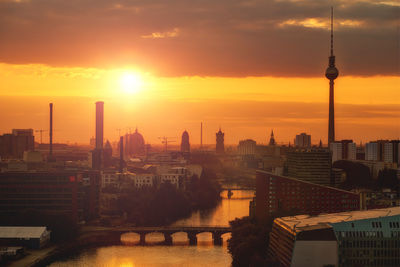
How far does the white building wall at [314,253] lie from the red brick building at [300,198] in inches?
301

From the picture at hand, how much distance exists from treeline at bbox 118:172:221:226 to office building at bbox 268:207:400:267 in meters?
13.9

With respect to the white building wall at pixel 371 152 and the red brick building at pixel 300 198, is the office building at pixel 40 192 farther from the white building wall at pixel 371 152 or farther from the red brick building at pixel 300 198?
the white building wall at pixel 371 152

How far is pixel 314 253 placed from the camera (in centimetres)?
1617

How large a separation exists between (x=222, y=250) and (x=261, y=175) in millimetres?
4916

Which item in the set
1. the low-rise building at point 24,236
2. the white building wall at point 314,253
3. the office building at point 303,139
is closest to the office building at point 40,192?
the low-rise building at point 24,236

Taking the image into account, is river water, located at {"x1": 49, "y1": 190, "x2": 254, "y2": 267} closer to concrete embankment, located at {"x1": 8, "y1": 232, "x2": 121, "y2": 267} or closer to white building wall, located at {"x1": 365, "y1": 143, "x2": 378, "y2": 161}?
concrete embankment, located at {"x1": 8, "y1": 232, "x2": 121, "y2": 267}

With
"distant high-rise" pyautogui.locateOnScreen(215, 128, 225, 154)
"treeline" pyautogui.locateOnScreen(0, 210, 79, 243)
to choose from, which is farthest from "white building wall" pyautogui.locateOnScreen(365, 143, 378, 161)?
"distant high-rise" pyautogui.locateOnScreen(215, 128, 225, 154)

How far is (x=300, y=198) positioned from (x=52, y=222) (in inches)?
330

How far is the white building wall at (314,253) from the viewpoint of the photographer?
16.1 metres

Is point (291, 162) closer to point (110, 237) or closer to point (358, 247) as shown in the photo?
point (110, 237)

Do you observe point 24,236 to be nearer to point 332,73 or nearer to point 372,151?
point 332,73

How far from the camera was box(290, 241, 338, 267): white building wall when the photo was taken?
1614 centimetres

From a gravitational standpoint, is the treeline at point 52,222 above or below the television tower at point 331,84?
below

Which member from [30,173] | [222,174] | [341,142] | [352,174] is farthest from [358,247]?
[222,174]
